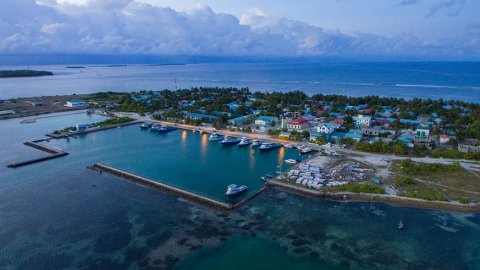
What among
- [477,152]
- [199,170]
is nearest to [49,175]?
[199,170]

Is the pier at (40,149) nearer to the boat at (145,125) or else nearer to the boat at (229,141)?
the boat at (145,125)

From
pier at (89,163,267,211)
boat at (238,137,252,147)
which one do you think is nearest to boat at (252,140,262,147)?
boat at (238,137,252,147)

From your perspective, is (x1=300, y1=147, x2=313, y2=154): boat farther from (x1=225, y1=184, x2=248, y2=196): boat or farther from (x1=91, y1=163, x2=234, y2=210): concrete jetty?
(x1=91, y1=163, x2=234, y2=210): concrete jetty

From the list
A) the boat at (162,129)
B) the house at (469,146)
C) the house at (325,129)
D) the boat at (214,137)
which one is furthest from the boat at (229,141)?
the house at (469,146)

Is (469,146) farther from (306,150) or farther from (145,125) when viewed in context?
(145,125)

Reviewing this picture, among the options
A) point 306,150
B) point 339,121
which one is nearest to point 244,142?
point 306,150
